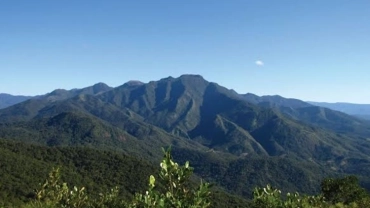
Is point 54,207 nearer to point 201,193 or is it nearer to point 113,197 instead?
point 113,197

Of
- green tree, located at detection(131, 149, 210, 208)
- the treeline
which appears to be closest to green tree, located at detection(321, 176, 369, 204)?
the treeline

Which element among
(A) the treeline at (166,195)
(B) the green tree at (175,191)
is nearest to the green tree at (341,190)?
(A) the treeline at (166,195)

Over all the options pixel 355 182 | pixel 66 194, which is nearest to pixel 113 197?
pixel 66 194

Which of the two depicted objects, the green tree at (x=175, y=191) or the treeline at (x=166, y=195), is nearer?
the green tree at (x=175, y=191)

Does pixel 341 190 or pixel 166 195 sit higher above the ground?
pixel 166 195

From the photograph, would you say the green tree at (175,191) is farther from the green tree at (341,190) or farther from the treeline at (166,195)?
the green tree at (341,190)

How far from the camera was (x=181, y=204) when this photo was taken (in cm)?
1102

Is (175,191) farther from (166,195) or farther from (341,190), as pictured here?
(341,190)

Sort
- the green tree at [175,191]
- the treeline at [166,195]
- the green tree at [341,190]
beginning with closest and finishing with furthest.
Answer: the green tree at [175,191] < the treeline at [166,195] < the green tree at [341,190]

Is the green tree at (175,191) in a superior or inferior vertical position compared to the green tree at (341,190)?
superior

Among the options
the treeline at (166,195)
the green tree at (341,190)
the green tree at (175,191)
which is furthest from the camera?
the green tree at (341,190)

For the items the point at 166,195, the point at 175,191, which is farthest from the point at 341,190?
the point at 166,195

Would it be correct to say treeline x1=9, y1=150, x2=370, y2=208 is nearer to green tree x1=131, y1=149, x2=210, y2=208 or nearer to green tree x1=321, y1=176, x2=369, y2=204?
green tree x1=131, y1=149, x2=210, y2=208

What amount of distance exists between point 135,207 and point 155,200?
3.04 meters
